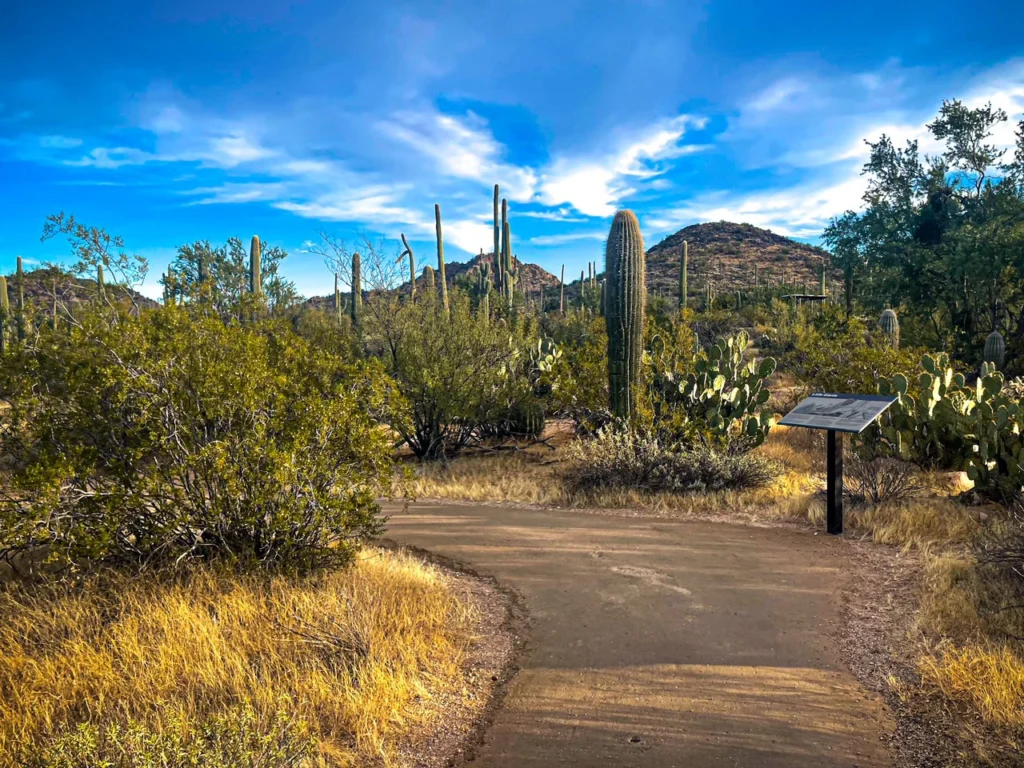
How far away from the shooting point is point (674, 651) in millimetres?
4082

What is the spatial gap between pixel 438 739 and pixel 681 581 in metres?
2.68

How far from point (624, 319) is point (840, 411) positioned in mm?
3570

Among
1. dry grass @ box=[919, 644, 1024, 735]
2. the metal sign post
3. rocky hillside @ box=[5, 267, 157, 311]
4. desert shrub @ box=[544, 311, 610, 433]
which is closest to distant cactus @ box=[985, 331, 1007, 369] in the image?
desert shrub @ box=[544, 311, 610, 433]

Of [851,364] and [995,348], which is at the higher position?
[995,348]

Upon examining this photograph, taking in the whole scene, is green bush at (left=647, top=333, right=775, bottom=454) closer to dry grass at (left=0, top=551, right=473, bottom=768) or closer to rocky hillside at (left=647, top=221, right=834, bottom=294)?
dry grass at (left=0, top=551, right=473, bottom=768)

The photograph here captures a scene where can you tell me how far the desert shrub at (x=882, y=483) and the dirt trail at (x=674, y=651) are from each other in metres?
1.47

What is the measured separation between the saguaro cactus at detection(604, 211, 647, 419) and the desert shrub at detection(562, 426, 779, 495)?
2.94 feet

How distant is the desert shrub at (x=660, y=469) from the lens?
8328 millimetres

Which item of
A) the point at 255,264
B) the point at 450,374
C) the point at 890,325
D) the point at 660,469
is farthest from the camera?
the point at 255,264

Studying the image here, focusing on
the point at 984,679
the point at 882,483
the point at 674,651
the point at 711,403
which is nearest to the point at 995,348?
the point at 711,403

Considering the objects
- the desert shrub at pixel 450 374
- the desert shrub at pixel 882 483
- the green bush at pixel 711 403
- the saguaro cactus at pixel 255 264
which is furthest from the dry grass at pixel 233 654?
the saguaro cactus at pixel 255 264

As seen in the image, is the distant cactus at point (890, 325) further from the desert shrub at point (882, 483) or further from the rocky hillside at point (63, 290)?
the rocky hillside at point (63, 290)

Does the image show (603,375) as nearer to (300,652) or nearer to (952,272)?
(300,652)

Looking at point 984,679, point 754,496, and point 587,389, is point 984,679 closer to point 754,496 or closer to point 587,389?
point 754,496
